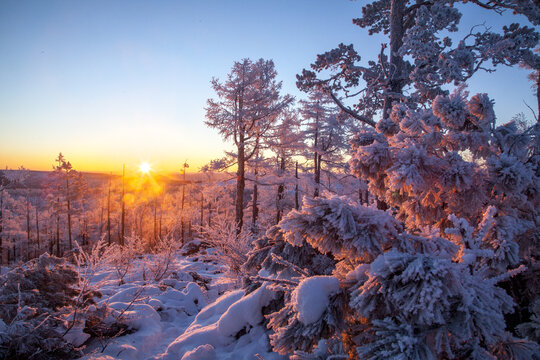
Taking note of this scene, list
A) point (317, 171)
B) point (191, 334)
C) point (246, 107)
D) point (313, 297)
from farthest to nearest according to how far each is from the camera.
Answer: point (317, 171) < point (246, 107) < point (191, 334) < point (313, 297)

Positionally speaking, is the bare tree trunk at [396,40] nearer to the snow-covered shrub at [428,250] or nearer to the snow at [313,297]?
the snow-covered shrub at [428,250]

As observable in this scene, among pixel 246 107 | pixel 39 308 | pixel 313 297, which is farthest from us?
pixel 246 107

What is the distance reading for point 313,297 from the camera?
141cm

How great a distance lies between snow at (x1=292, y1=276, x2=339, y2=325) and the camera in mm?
1370

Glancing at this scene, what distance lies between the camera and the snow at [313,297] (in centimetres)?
137

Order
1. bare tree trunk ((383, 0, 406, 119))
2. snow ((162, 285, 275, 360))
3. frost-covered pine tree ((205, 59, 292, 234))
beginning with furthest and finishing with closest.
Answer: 1. frost-covered pine tree ((205, 59, 292, 234))
2. bare tree trunk ((383, 0, 406, 119))
3. snow ((162, 285, 275, 360))

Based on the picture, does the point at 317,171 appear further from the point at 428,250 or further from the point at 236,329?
the point at 428,250

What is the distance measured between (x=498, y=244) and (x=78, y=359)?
4865 millimetres

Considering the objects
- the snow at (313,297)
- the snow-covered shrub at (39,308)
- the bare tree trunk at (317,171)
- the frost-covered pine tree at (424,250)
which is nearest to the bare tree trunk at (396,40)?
the frost-covered pine tree at (424,250)

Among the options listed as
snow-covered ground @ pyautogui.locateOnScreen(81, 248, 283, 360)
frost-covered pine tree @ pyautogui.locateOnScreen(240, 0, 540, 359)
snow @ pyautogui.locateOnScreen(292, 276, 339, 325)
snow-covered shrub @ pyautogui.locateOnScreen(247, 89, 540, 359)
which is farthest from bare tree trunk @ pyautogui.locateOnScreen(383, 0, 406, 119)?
snow @ pyautogui.locateOnScreen(292, 276, 339, 325)

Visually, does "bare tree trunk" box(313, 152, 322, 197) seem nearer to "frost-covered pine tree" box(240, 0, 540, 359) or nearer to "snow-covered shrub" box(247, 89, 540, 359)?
"frost-covered pine tree" box(240, 0, 540, 359)

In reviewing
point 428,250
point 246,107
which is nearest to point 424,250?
point 428,250

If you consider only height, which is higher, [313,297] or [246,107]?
[246,107]

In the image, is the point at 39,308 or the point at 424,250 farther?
the point at 39,308
